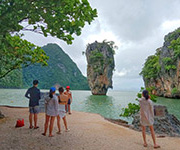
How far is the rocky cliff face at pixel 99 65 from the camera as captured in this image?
52.4m

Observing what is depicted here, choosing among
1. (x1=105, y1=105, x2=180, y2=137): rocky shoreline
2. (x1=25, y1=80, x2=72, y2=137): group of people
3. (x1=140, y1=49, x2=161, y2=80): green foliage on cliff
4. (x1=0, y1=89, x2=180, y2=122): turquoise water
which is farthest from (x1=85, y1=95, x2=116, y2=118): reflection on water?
(x1=140, y1=49, x2=161, y2=80): green foliage on cliff

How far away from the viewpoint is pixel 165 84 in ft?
125

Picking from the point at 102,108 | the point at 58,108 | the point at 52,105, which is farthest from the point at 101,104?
the point at 52,105

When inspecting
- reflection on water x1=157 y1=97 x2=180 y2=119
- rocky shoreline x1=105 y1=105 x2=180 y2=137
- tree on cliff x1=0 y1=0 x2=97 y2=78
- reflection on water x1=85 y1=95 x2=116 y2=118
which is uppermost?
tree on cliff x1=0 y1=0 x2=97 y2=78

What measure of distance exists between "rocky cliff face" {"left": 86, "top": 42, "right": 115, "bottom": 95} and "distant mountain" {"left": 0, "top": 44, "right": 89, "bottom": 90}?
71.4 metres

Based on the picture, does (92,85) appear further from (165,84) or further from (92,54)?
(165,84)

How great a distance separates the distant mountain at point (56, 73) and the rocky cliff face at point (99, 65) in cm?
7138

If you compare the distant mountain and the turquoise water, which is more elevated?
the distant mountain

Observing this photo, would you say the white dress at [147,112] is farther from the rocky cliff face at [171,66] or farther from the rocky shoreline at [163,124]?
the rocky cliff face at [171,66]

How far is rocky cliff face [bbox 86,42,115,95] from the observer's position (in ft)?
172

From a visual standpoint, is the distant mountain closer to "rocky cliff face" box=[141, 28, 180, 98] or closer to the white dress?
"rocky cliff face" box=[141, 28, 180, 98]

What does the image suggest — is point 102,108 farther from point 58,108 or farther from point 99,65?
point 99,65

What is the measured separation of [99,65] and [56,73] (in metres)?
91.6

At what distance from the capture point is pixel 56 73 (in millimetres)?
136625
